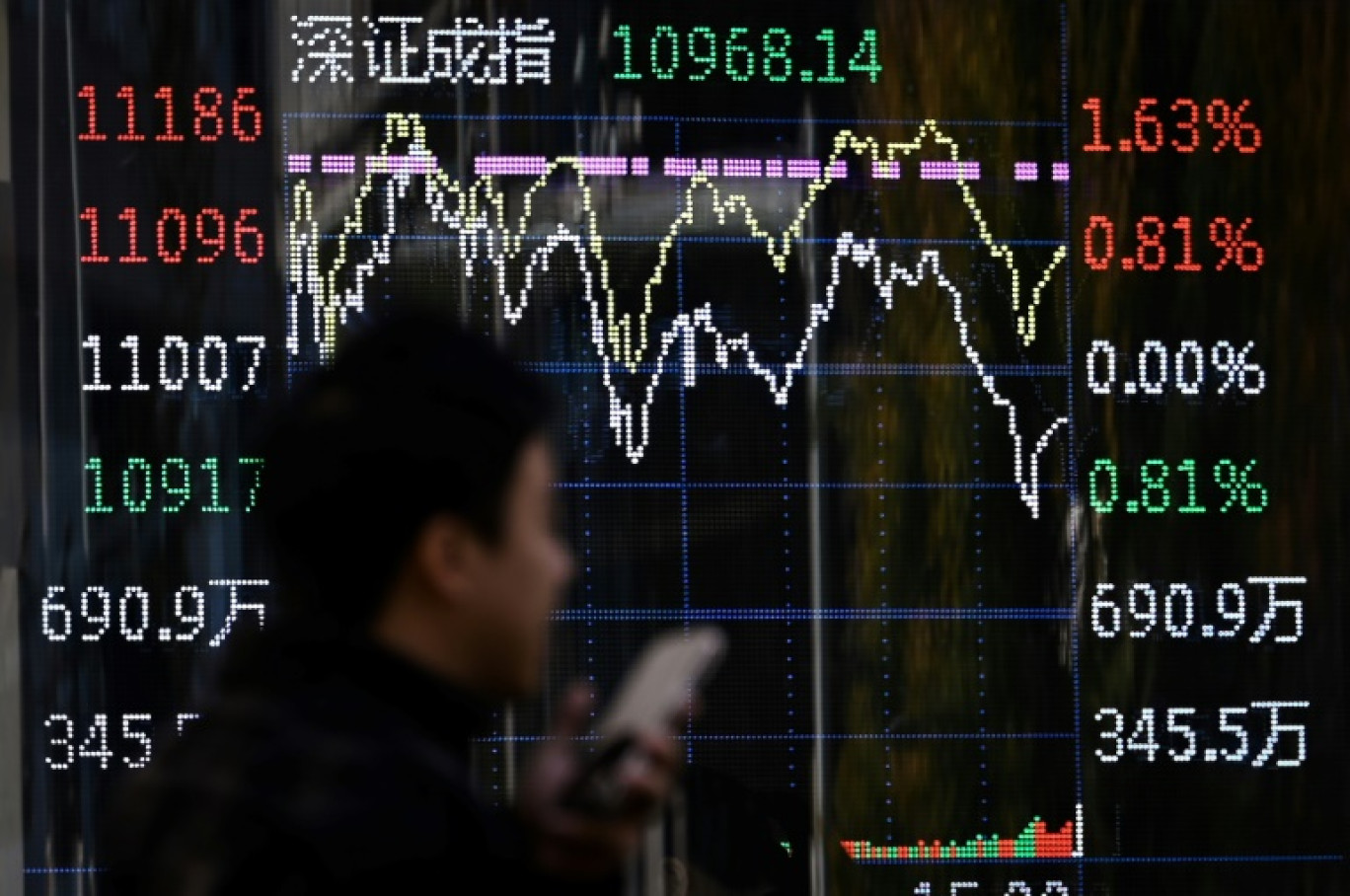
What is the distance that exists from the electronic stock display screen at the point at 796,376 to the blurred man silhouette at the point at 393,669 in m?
2.62

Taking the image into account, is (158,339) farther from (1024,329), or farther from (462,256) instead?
(1024,329)

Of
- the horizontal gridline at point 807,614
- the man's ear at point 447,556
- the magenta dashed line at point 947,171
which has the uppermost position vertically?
the magenta dashed line at point 947,171

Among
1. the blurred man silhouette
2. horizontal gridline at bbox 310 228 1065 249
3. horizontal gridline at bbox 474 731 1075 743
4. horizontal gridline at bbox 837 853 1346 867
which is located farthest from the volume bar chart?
the blurred man silhouette

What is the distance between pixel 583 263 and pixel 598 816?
2823 mm

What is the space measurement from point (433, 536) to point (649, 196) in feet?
9.05

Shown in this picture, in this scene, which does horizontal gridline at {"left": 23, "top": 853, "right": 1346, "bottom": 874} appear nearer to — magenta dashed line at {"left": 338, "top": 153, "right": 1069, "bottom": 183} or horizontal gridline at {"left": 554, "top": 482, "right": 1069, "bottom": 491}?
horizontal gridline at {"left": 554, "top": 482, "right": 1069, "bottom": 491}

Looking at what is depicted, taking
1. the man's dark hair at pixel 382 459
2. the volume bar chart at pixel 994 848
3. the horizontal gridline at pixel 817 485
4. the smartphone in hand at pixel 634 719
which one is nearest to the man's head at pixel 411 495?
the man's dark hair at pixel 382 459

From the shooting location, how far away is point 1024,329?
4.57 m

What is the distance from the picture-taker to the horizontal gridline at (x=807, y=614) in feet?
14.8

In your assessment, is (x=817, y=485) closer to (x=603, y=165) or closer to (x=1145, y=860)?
(x=603, y=165)

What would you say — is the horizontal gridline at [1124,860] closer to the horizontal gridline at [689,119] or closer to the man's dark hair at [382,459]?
the horizontal gridline at [689,119]

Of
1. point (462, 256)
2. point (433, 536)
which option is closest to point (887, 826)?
point (462, 256)

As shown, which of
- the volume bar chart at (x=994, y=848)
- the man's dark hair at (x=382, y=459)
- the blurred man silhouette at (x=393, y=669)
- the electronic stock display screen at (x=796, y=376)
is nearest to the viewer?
the blurred man silhouette at (x=393, y=669)

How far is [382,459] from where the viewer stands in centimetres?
182
